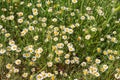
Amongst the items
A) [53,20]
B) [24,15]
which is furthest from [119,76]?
[24,15]

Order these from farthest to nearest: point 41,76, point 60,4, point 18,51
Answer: point 60,4 < point 18,51 < point 41,76

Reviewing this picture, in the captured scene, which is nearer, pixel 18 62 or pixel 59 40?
pixel 18 62

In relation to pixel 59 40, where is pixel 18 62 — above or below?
below

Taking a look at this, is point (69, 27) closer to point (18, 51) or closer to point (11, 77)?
point (18, 51)

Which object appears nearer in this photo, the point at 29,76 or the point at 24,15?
the point at 29,76

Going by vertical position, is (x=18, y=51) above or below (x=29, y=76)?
above

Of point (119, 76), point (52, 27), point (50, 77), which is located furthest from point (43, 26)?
point (119, 76)

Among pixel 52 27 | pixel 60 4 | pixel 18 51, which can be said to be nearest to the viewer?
pixel 18 51

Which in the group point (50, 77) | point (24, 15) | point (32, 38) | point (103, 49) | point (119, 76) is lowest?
point (119, 76)
